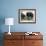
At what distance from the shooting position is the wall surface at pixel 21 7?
453 cm

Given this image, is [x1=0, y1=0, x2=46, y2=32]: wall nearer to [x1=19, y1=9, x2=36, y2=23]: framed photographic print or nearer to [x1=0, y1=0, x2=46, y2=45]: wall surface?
[x1=0, y1=0, x2=46, y2=45]: wall surface

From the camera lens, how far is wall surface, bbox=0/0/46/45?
453cm

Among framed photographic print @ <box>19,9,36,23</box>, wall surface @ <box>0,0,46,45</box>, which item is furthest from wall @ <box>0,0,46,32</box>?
framed photographic print @ <box>19,9,36,23</box>

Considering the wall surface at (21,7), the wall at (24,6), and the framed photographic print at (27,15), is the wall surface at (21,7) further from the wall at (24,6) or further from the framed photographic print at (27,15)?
the framed photographic print at (27,15)

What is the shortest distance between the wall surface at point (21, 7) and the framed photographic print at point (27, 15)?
0.11 metres

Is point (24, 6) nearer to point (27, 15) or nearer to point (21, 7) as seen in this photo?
point (21, 7)

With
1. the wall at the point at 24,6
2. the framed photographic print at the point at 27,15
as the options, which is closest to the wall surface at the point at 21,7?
the wall at the point at 24,6

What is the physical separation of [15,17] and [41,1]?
106 centimetres

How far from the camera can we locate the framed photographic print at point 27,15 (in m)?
4.53

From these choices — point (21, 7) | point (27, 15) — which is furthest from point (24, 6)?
point (27, 15)

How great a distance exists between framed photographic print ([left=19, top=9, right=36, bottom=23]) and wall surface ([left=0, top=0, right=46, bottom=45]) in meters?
0.11

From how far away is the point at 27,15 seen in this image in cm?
456

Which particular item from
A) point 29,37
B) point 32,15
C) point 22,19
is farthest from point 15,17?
point 29,37

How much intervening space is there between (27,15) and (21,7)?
347mm
